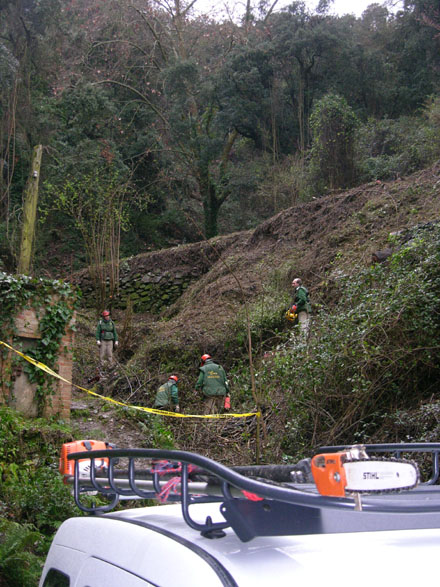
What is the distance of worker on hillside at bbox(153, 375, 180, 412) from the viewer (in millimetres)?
12141

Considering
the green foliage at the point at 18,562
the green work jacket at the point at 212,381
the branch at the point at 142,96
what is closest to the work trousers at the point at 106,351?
the green work jacket at the point at 212,381

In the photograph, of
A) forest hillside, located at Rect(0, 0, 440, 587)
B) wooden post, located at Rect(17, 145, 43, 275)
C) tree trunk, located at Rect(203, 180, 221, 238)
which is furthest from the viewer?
tree trunk, located at Rect(203, 180, 221, 238)

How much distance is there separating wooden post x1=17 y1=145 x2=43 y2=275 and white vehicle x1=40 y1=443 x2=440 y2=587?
18.1m

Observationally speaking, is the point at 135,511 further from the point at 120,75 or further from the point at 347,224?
the point at 120,75

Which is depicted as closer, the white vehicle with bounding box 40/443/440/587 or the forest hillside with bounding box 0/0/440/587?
the white vehicle with bounding box 40/443/440/587

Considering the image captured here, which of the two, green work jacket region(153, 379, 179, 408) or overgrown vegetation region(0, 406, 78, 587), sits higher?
green work jacket region(153, 379, 179, 408)

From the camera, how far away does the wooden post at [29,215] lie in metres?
19.0

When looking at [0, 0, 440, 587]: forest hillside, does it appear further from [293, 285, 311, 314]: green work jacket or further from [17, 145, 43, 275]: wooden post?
[293, 285, 311, 314]: green work jacket

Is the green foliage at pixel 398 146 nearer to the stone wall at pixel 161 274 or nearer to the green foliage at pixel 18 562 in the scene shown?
the stone wall at pixel 161 274

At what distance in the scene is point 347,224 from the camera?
57.6 feet

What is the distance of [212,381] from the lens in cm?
1184

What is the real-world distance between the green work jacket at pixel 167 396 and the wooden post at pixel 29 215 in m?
8.58

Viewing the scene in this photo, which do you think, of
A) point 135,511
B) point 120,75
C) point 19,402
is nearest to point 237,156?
point 120,75

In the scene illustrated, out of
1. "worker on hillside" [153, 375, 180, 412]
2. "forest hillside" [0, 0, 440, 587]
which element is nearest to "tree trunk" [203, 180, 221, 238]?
"forest hillside" [0, 0, 440, 587]
